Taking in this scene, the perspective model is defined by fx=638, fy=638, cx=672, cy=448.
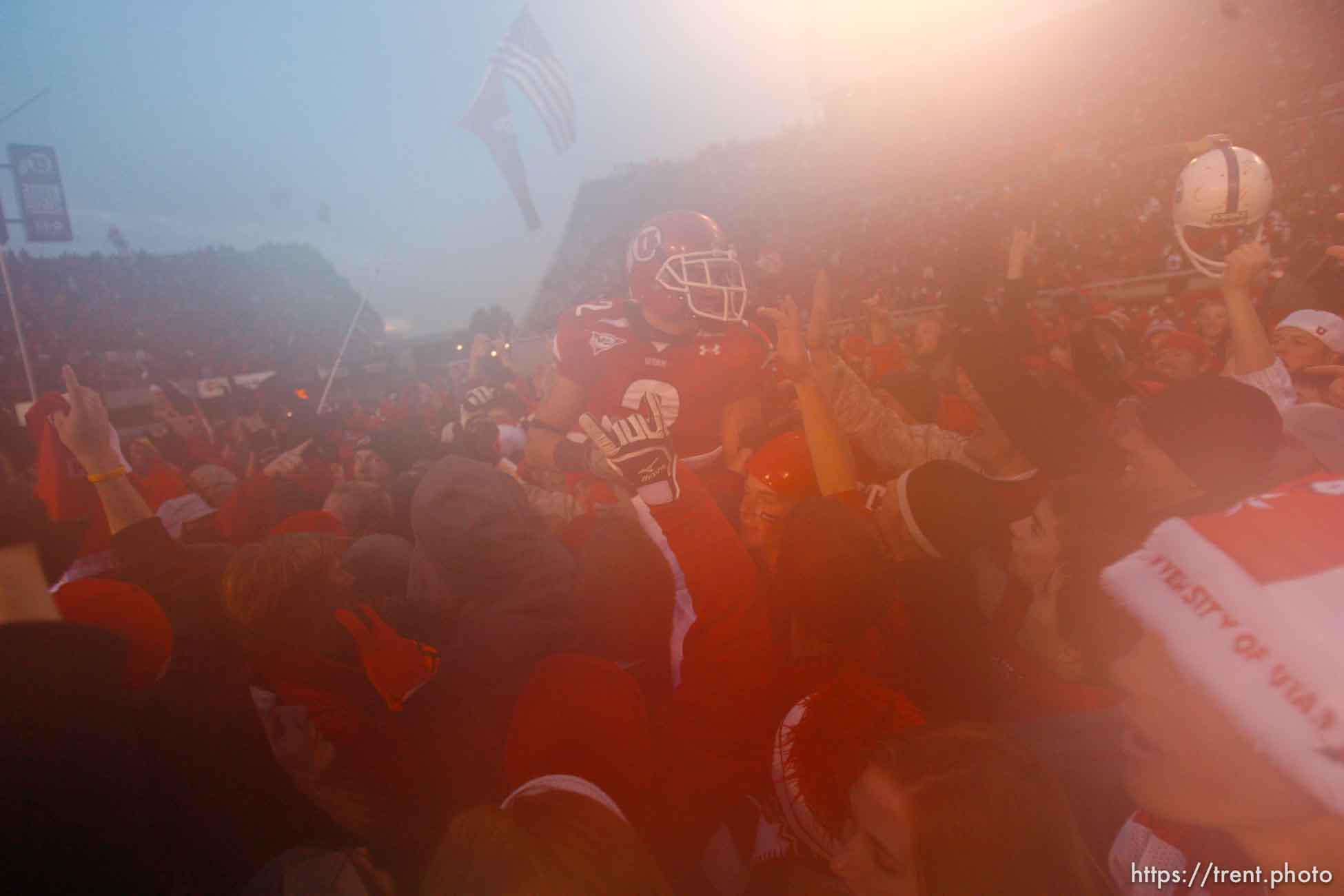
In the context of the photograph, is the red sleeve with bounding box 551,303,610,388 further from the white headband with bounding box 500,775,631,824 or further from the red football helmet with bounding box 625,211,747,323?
the white headband with bounding box 500,775,631,824

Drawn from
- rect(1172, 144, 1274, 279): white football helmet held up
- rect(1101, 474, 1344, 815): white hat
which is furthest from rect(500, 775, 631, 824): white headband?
rect(1172, 144, 1274, 279): white football helmet held up

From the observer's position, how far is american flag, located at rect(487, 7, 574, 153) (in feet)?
18.3

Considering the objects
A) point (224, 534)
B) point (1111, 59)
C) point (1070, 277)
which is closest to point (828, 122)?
point (1111, 59)

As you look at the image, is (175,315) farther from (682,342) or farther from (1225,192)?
(1225,192)

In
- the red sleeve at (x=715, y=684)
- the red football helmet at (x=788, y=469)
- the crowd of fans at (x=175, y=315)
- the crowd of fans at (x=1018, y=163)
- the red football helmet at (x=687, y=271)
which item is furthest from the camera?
the crowd of fans at (x=175, y=315)

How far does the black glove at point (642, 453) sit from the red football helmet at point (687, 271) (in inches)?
43.3

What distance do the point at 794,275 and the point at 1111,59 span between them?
35.0 feet

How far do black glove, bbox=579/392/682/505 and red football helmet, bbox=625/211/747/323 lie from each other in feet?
3.61

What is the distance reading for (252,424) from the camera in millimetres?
10047

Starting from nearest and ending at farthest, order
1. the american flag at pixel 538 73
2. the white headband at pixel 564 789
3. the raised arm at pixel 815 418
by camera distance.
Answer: the white headband at pixel 564 789, the raised arm at pixel 815 418, the american flag at pixel 538 73

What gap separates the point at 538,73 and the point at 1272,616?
634cm

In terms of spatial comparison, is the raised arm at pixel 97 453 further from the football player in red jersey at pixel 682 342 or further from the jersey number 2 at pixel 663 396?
the jersey number 2 at pixel 663 396

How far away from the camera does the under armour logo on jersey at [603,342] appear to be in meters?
3.21

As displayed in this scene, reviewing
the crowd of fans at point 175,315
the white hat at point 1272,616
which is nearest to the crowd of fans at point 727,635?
the white hat at point 1272,616
